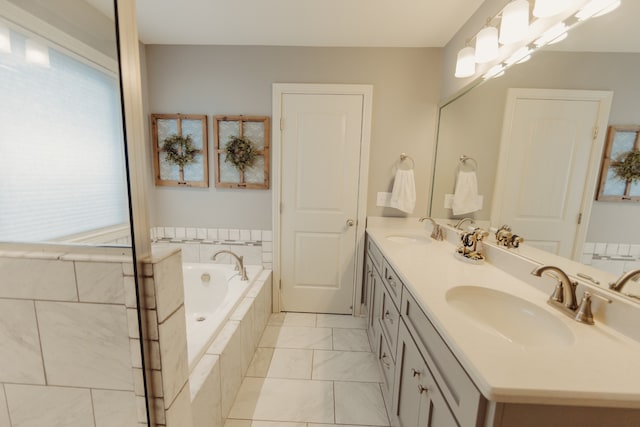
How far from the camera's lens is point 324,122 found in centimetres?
218

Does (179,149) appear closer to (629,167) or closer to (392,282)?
(392,282)

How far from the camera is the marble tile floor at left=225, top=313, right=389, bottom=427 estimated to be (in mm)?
1355

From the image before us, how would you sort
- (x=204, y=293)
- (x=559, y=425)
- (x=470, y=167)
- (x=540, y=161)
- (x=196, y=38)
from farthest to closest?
(x=204, y=293), (x=196, y=38), (x=470, y=167), (x=540, y=161), (x=559, y=425)

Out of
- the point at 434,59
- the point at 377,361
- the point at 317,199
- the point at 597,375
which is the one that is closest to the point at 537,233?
the point at 597,375

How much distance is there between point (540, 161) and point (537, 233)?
0.33 metres

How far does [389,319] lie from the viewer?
1.43 metres

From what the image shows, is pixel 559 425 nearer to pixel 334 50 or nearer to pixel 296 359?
pixel 296 359

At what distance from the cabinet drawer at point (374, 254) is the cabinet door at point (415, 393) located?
61 centimetres

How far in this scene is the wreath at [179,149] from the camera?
88.6 inches

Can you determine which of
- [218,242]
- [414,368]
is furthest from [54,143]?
[218,242]

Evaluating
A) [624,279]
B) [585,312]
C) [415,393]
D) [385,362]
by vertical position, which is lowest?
[385,362]

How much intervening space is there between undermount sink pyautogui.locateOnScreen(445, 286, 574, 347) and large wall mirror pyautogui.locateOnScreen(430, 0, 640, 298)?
270 mm

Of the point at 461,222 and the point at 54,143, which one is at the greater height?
the point at 54,143

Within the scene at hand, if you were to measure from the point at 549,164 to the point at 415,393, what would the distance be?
1.10 metres
